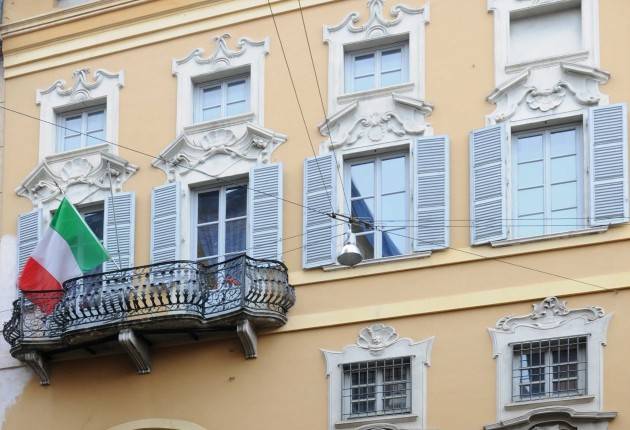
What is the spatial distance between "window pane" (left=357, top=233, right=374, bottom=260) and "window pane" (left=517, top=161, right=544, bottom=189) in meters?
2.20

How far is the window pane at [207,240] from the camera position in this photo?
2683cm

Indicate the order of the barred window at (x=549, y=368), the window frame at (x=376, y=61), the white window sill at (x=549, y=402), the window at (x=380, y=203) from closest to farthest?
1. the white window sill at (x=549, y=402)
2. the barred window at (x=549, y=368)
3. the window at (x=380, y=203)
4. the window frame at (x=376, y=61)

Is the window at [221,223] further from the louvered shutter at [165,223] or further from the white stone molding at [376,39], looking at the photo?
the white stone molding at [376,39]

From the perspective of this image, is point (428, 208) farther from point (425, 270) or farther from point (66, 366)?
point (66, 366)

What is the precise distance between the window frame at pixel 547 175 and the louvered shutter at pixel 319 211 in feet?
8.31

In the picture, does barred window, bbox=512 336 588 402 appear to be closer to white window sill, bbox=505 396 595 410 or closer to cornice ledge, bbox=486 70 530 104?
white window sill, bbox=505 396 595 410

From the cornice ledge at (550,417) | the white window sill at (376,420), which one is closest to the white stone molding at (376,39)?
the white window sill at (376,420)

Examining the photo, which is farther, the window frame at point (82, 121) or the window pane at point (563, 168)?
the window frame at point (82, 121)

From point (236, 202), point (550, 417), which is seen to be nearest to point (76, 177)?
point (236, 202)

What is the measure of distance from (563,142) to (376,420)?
4.49 metres

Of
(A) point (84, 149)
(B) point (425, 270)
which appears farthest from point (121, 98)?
(B) point (425, 270)

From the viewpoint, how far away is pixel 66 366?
88.9 ft

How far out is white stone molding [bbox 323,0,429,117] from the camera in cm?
2631

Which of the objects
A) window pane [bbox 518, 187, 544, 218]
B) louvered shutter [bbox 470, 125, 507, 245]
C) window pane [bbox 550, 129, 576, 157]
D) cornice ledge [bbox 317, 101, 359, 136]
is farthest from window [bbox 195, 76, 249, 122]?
window pane [bbox 550, 129, 576, 157]
